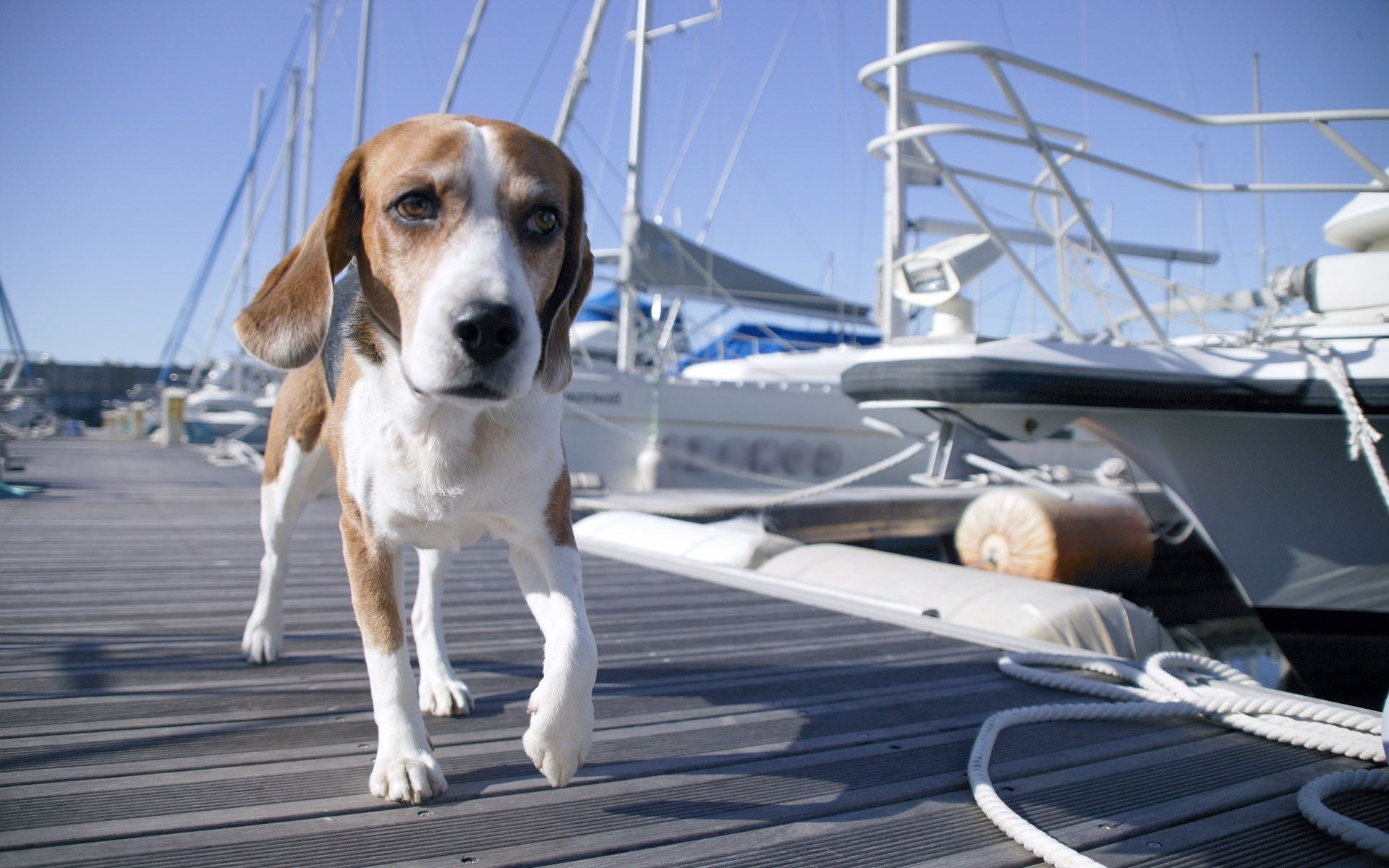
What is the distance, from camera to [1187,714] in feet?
8.57

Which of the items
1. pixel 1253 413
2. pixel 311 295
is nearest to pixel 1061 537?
pixel 1253 413

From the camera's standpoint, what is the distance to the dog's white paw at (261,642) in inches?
112

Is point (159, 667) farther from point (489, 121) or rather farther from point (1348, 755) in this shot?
point (1348, 755)

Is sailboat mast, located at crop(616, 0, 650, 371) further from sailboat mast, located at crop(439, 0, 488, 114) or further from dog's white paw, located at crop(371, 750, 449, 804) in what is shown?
dog's white paw, located at crop(371, 750, 449, 804)

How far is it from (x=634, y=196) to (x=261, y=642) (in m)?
11.1

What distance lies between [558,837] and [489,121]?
1425mm

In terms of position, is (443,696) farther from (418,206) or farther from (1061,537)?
(1061,537)

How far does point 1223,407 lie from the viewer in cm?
561

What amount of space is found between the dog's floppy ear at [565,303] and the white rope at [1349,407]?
424 cm

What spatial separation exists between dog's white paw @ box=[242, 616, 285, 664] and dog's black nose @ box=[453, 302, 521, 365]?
1.69 metres

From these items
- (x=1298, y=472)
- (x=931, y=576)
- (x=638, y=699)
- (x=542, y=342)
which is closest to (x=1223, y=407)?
(x=1298, y=472)

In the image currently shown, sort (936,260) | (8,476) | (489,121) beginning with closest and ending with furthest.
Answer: (489,121), (936,260), (8,476)

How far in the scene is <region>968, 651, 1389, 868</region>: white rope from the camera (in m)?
1.83

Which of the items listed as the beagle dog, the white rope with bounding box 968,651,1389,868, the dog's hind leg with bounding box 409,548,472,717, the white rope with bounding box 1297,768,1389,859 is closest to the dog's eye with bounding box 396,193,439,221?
the beagle dog
